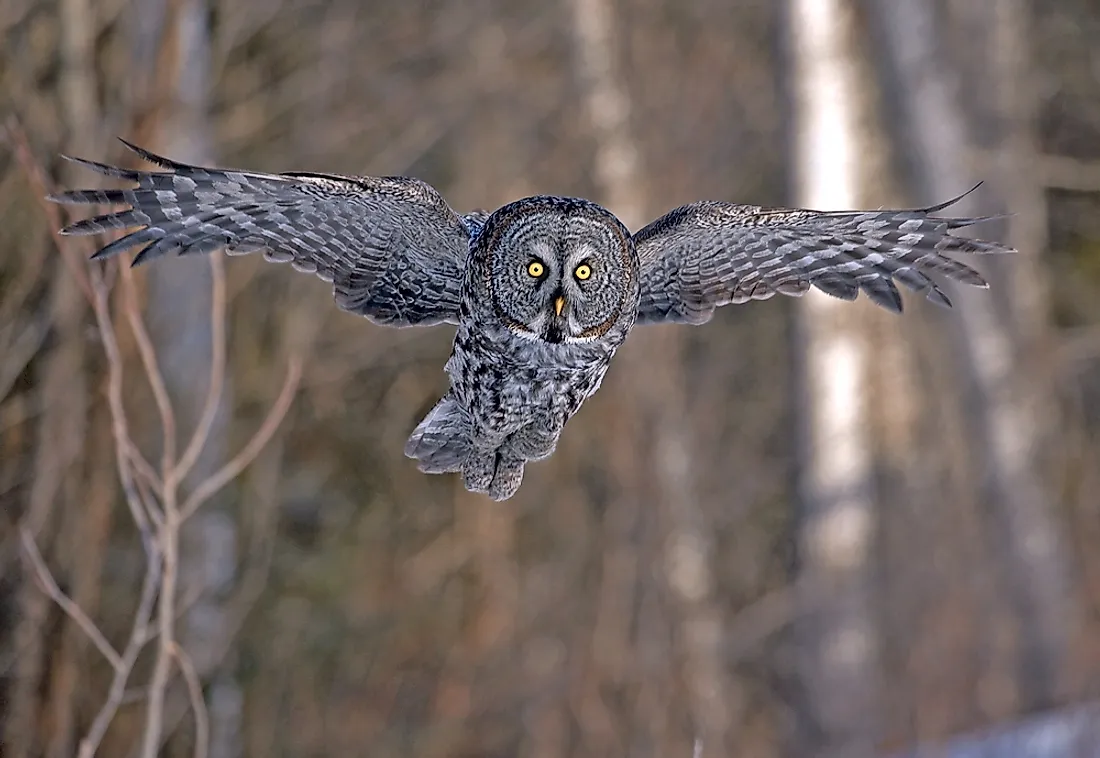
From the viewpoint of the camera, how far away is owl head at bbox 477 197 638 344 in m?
2.88

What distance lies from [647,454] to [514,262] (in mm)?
4678

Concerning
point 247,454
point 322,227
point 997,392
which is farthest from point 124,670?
point 997,392

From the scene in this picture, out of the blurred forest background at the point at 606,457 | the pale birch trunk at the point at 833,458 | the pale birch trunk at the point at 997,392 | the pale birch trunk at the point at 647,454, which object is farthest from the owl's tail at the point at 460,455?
the pale birch trunk at the point at 997,392

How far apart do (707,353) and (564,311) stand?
7.66 meters

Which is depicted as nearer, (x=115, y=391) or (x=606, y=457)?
(x=115, y=391)

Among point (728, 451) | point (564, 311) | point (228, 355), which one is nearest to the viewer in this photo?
point (564, 311)

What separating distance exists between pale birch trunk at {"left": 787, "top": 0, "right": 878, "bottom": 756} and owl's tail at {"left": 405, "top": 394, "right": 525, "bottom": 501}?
433 cm

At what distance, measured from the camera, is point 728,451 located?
397 inches

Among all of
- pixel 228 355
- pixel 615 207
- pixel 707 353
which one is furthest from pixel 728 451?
pixel 228 355

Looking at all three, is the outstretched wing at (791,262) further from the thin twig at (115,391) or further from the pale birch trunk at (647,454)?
the pale birch trunk at (647,454)

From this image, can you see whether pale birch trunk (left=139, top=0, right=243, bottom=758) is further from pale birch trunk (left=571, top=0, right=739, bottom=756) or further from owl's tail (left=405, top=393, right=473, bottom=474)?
owl's tail (left=405, top=393, right=473, bottom=474)

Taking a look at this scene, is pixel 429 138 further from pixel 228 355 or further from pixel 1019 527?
pixel 1019 527

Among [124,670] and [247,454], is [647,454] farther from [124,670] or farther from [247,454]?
[124,670]

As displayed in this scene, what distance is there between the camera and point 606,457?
25.8ft
